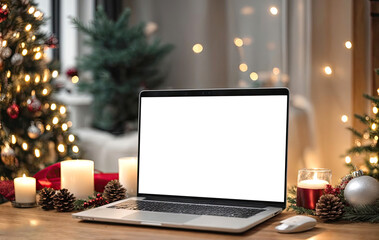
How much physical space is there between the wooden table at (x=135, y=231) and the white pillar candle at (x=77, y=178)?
161 millimetres

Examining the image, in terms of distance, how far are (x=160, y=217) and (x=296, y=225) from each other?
9.5 inches

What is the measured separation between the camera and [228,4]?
119 inches

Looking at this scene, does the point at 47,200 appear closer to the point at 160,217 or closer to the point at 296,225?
the point at 160,217

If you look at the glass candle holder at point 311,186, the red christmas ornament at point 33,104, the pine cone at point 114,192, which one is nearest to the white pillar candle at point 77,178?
the pine cone at point 114,192

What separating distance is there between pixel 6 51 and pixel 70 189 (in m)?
0.87

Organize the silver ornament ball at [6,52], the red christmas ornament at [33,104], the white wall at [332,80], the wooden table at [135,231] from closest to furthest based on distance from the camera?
1. the wooden table at [135,231]
2. the silver ornament ball at [6,52]
3. the red christmas ornament at [33,104]
4. the white wall at [332,80]

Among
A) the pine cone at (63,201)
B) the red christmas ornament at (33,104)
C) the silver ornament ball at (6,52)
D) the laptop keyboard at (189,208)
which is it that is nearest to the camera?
the laptop keyboard at (189,208)

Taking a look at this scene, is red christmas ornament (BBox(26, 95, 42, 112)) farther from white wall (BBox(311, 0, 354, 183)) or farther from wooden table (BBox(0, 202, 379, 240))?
white wall (BBox(311, 0, 354, 183))

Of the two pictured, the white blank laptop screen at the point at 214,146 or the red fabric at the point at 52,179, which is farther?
the red fabric at the point at 52,179

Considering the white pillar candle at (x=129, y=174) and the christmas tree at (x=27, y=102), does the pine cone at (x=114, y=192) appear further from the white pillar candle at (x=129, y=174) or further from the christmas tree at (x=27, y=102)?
the christmas tree at (x=27, y=102)

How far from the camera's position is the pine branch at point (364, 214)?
0.95 meters

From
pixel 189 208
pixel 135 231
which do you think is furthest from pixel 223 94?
pixel 135 231

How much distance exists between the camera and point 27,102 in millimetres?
2053

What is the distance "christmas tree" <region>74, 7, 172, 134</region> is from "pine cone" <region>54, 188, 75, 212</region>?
1822 mm
